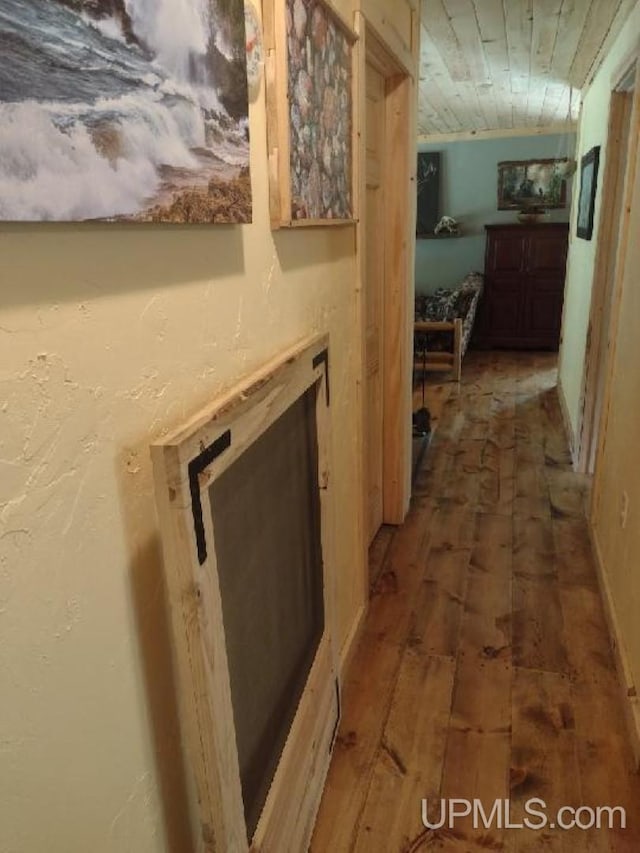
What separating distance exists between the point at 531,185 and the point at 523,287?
127cm

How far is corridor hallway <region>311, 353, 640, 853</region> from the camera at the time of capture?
5.13 feet

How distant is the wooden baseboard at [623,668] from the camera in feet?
5.59

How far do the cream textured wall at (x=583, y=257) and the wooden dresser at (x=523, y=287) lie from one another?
1.83 m

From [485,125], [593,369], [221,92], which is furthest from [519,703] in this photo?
[485,125]

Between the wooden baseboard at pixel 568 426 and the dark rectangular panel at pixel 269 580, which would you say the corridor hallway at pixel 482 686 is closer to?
the wooden baseboard at pixel 568 426

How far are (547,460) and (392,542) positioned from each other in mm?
Result: 1443

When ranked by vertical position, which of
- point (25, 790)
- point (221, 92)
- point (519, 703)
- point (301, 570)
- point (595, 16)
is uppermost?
point (595, 16)

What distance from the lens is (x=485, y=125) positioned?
260 inches

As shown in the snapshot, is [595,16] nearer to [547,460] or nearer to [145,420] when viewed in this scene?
[547,460]

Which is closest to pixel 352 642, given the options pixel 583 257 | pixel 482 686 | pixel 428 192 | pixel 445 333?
pixel 482 686

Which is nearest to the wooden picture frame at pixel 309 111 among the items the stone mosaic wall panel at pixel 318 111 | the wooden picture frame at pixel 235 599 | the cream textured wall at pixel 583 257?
the stone mosaic wall panel at pixel 318 111

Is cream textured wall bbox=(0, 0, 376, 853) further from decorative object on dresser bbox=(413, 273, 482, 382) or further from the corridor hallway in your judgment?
decorative object on dresser bbox=(413, 273, 482, 382)

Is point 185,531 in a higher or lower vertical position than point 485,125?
lower

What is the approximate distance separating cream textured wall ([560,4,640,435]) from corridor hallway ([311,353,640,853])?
0.99 metres
